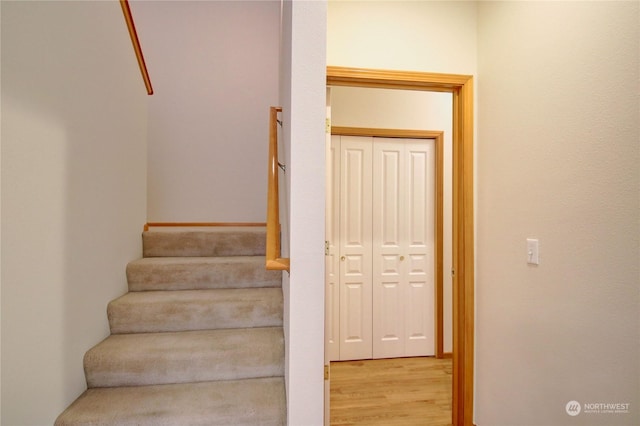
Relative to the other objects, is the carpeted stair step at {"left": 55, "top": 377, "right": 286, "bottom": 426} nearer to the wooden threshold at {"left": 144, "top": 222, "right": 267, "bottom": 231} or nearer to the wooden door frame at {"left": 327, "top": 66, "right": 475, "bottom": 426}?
the wooden door frame at {"left": 327, "top": 66, "right": 475, "bottom": 426}

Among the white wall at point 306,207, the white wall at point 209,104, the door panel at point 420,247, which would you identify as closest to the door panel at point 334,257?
the door panel at point 420,247

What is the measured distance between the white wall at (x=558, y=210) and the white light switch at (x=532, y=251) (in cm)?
3

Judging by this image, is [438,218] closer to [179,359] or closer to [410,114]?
[410,114]

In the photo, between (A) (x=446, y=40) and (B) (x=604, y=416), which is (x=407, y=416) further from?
(A) (x=446, y=40)

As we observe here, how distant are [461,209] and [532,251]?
517mm

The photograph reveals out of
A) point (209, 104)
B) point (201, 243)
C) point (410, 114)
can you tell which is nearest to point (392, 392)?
point (201, 243)

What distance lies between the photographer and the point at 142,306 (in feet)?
6.13

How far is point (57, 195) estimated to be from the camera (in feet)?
4.80

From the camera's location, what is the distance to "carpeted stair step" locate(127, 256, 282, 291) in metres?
2.12

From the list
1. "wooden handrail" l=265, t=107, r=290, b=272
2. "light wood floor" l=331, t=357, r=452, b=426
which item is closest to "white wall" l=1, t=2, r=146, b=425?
"wooden handrail" l=265, t=107, r=290, b=272

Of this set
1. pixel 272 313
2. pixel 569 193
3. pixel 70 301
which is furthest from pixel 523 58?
pixel 70 301

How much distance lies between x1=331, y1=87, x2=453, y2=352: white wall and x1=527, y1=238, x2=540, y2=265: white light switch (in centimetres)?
166

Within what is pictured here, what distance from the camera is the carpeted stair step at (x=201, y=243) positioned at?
2473 mm

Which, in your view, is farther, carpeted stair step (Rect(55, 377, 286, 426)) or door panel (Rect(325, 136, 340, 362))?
door panel (Rect(325, 136, 340, 362))
